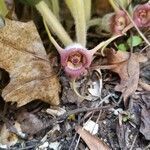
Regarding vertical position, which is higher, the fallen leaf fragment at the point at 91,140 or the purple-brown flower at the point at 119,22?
the purple-brown flower at the point at 119,22

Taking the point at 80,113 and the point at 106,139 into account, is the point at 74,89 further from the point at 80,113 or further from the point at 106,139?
the point at 106,139

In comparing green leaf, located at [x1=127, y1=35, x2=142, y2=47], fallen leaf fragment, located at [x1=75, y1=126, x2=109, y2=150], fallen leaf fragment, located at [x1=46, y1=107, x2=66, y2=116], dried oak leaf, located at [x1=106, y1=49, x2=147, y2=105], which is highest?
green leaf, located at [x1=127, y1=35, x2=142, y2=47]

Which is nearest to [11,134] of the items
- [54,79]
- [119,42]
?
[54,79]

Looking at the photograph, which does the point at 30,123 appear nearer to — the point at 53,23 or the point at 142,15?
the point at 53,23

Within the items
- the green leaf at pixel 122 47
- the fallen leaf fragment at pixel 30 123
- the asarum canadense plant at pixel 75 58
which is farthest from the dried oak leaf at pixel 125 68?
the fallen leaf fragment at pixel 30 123

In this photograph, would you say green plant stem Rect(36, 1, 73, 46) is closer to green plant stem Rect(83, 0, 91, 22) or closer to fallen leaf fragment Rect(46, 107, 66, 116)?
green plant stem Rect(83, 0, 91, 22)

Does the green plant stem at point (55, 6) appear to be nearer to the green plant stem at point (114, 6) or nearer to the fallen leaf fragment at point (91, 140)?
the green plant stem at point (114, 6)

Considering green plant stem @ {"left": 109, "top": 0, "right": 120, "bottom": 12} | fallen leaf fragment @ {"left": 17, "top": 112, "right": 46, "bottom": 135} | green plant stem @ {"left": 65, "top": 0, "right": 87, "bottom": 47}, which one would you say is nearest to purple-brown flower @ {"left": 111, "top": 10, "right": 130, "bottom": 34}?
green plant stem @ {"left": 109, "top": 0, "right": 120, "bottom": 12}
